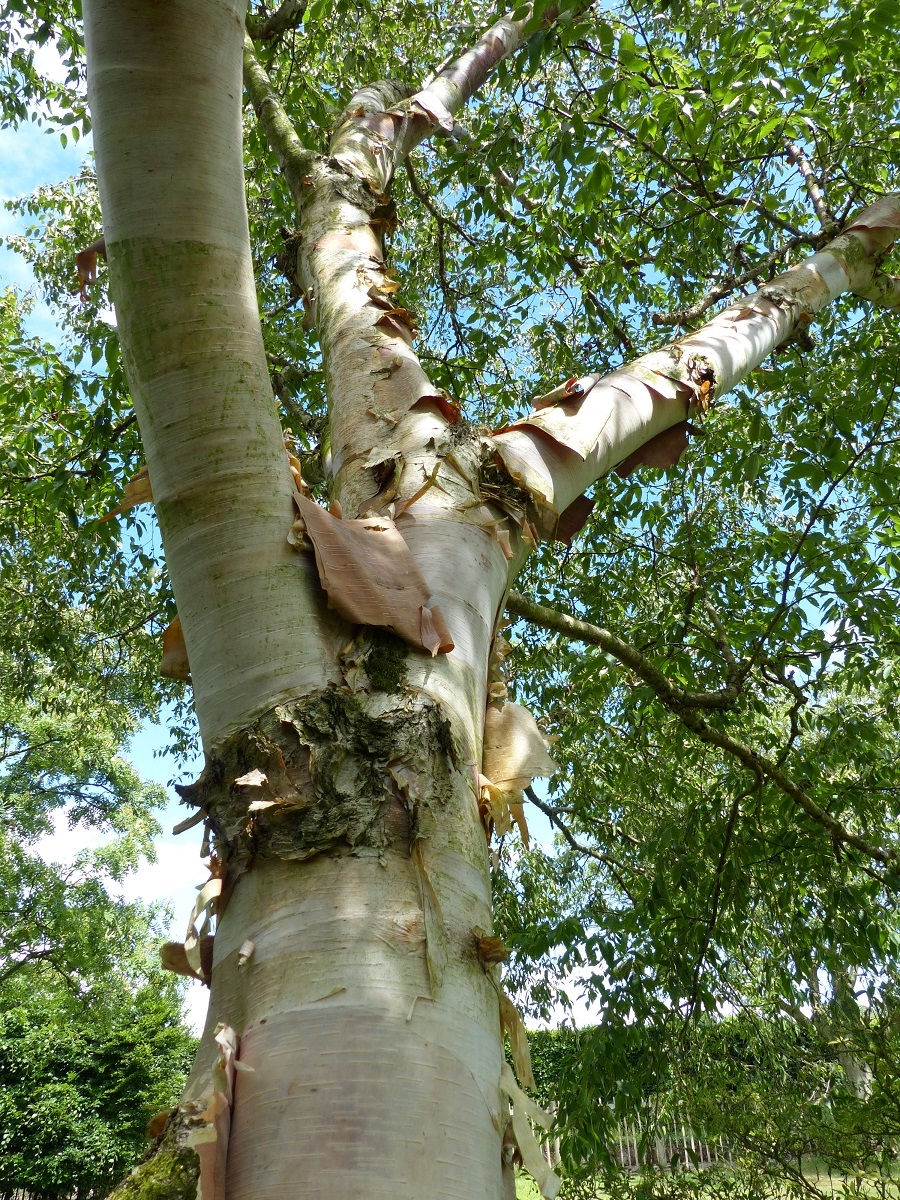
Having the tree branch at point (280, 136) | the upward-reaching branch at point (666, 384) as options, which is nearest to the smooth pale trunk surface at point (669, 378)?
the upward-reaching branch at point (666, 384)

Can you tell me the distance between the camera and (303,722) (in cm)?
105

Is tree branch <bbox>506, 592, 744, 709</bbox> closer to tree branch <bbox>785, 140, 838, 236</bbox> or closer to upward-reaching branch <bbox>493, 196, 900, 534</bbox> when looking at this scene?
upward-reaching branch <bbox>493, 196, 900, 534</bbox>

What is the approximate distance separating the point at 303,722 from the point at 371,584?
258 mm

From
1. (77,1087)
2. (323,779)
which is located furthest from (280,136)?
(77,1087)

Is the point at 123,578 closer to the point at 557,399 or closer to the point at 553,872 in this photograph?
the point at 553,872

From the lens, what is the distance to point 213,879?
1.05 m

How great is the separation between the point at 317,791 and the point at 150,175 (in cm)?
88

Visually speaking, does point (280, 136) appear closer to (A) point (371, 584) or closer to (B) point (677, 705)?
(A) point (371, 584)

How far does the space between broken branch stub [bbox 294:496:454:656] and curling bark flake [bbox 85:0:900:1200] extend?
3cm

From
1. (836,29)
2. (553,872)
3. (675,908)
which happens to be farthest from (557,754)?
(836,29)

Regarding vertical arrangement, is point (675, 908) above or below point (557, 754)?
below

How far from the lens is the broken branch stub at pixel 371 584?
1.18 meters

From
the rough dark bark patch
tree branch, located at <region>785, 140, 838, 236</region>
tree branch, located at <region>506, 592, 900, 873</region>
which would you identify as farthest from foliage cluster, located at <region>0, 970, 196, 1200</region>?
tree branch, located at <region>785, 140, 838, 236</region>

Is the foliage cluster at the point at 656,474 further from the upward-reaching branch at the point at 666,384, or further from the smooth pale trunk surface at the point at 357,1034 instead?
the smooth pale trunk surface at the point at 357,1034
